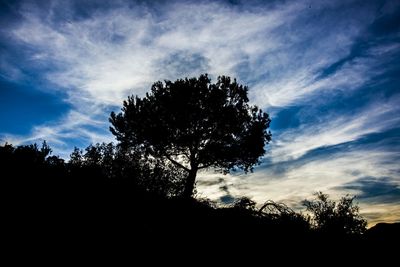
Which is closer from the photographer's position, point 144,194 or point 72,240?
point 72,240

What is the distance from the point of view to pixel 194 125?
86.8ft

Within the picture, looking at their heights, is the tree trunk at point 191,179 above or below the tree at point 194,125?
below

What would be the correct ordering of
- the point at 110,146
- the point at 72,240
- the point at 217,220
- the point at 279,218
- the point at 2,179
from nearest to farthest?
the point at 72,240, the point at 2,179, the point at 217,220, the point at 279,218, the point at 110,146

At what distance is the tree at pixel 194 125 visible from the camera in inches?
1029

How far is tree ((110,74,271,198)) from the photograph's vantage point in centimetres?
2612

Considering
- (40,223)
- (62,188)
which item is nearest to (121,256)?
(40,223)

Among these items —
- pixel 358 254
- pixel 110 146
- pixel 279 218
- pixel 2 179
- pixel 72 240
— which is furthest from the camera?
pixel 110 146

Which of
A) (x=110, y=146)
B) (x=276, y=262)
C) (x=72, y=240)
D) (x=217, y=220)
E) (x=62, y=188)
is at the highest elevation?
(x=110, y=146)

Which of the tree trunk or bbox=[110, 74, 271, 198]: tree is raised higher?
bbox=[110, 74, 271, 198]: tree

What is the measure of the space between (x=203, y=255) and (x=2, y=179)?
2.38 m

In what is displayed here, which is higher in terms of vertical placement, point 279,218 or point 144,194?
point 144,194

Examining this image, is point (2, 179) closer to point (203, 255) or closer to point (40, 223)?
point (40, 223)

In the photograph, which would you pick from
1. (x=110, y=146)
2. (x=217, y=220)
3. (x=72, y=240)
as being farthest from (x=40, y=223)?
(x=110, y=146)

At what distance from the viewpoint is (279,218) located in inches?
145
